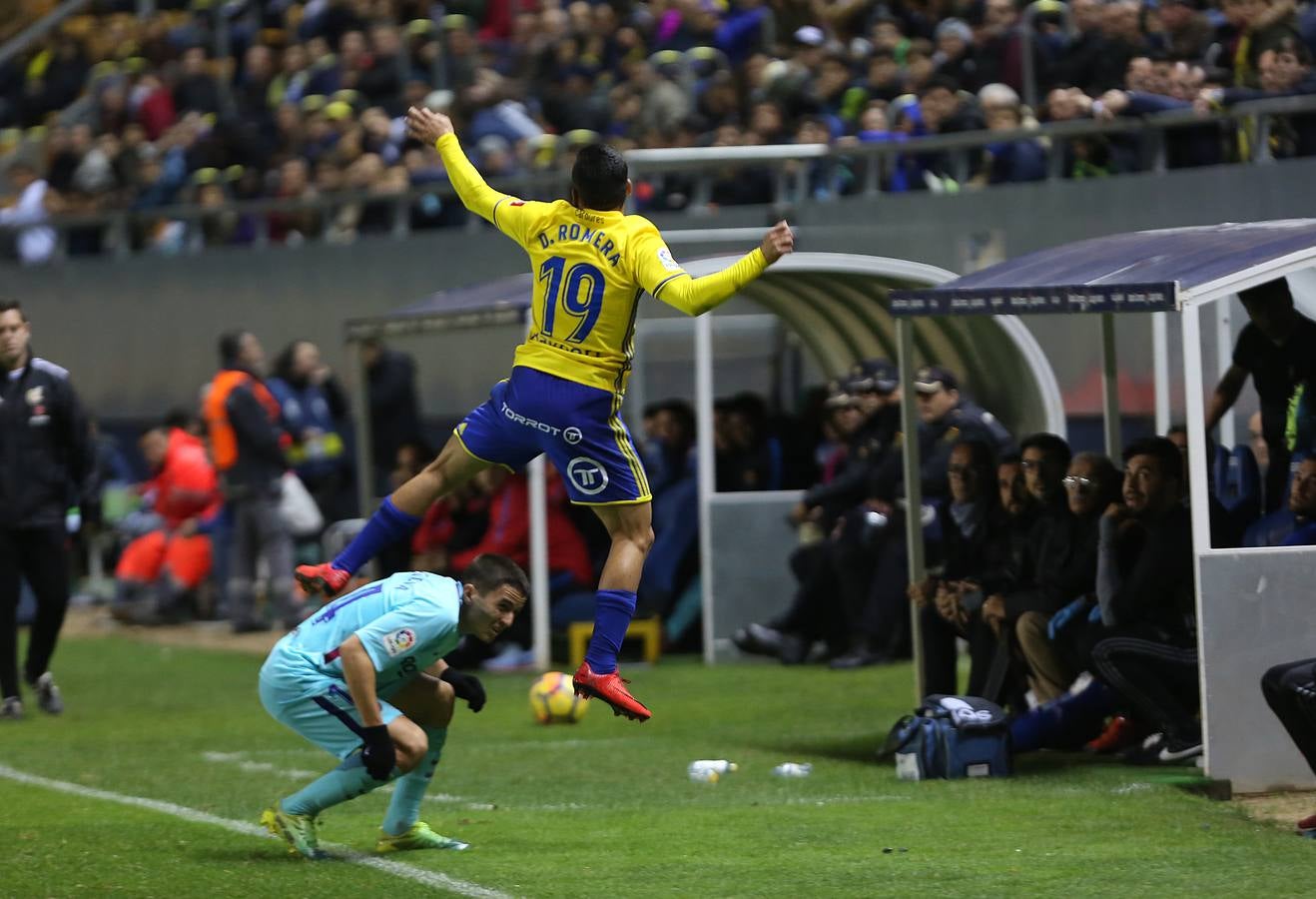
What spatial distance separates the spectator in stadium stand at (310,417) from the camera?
1862 cm

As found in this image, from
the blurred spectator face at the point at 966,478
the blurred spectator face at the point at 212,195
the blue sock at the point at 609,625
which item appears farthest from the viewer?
the blurred spectator face at the point at 212,195

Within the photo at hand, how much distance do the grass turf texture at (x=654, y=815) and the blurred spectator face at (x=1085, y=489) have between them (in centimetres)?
114

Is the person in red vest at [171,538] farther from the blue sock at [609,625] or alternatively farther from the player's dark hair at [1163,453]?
the blue sock at [609,625]

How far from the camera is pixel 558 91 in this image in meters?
20.2

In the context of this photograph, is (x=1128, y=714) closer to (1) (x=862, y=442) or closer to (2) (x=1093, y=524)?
(2) (x=1093, y=524)

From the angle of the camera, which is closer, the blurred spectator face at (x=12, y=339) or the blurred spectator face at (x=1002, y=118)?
the blurred spectator face at (x=12, y=339)

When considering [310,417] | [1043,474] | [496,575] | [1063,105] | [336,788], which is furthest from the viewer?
[310,417]

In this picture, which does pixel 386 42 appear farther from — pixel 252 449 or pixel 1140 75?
pixel 1140 75

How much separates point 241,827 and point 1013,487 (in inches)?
158

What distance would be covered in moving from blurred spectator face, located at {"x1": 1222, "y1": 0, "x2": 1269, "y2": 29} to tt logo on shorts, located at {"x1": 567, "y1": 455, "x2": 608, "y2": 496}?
7374mm

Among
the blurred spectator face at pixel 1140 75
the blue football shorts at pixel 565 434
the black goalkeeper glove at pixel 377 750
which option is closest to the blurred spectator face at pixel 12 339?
the blue football shorts at pixel 565 434

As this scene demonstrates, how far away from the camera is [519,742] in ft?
38.8

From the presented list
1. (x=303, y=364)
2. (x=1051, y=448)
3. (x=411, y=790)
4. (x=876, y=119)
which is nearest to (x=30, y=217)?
(x=303, y=364)

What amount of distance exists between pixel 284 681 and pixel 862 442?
24.0 ft
